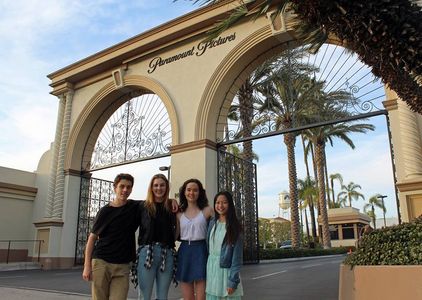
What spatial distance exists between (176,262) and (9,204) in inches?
587

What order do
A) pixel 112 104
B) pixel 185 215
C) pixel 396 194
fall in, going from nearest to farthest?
pixel 185 215, pixel 396 194, pixel 112 104

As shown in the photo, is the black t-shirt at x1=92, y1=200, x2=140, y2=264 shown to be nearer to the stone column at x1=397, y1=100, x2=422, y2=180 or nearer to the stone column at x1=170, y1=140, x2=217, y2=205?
the stone column at x1=397, y1=100, x2=422, y2=180

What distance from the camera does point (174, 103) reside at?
42.2 ft

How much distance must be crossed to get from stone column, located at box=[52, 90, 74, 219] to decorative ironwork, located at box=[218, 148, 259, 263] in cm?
682

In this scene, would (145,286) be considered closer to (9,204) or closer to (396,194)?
(396,194)

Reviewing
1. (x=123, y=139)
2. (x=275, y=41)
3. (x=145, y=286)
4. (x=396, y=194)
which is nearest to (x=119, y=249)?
(x=145, y=286)

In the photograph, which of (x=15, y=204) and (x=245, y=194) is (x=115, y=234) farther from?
(x=15, y=204)

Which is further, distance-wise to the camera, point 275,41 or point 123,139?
point 123,139

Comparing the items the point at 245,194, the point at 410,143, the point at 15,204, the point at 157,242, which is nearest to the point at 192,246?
the point at 157,242

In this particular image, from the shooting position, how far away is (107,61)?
48.9 ft

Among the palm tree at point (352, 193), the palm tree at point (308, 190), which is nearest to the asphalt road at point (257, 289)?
the palm tree at point (308, 190)

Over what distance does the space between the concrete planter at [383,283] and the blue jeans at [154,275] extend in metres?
1.96

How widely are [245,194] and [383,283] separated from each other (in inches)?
388

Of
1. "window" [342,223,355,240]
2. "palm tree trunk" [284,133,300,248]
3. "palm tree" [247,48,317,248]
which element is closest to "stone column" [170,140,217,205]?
"palm tree" [247,48,317,248]
